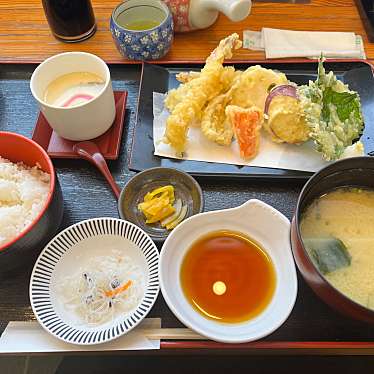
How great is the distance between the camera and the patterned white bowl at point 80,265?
1156mm

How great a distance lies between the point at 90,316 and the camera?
1200 mm

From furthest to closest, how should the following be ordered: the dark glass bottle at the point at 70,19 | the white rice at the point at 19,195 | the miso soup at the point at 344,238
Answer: the dark glass bottle at the point at 70,19 → the white rice at the point at 19,195 → the miso soup at the point at 344,238

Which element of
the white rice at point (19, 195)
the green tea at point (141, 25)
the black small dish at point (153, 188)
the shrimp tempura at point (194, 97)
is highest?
the green tea at point (141, 25)

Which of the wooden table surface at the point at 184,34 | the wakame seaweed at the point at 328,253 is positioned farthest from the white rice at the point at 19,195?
the wakame seaweed at the point at 328,253

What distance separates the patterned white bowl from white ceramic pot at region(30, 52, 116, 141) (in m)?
0.38

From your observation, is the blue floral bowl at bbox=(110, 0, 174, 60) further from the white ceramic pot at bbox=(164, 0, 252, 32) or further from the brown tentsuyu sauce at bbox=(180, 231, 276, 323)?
the brown tentsuyu sauce at bbox=(180, 231, 276, 323)

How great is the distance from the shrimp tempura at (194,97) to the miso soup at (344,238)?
539 mm

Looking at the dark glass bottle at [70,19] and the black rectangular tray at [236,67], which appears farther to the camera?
the dark glass bottle at [70,19]

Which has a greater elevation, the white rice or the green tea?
the green tea

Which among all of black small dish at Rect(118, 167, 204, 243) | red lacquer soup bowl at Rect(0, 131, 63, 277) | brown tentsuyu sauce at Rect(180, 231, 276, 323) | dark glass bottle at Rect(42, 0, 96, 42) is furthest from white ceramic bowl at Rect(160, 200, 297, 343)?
dark glass bottle at Rect(42, 0, 96, 42)

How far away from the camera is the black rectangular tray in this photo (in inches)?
59.5

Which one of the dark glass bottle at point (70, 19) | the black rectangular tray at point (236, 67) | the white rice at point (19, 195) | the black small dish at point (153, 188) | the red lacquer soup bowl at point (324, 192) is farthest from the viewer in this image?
the dark glass bottle at point (70, 19)

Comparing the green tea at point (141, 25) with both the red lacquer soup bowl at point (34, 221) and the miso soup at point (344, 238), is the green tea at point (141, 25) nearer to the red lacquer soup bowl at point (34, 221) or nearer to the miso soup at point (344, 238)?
the red lacquer soup bowl at point (34, 221)

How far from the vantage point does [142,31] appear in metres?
1.77
